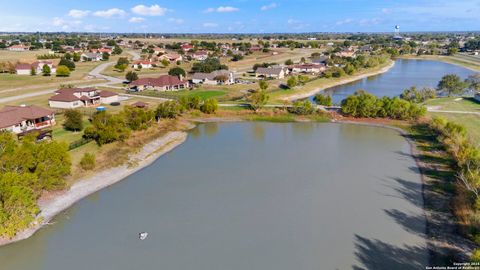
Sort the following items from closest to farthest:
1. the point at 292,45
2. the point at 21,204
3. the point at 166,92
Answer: the point at 21,204
the point at 166,92
the point at 292,45

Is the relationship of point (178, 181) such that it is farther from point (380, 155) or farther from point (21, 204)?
point (380, 155)

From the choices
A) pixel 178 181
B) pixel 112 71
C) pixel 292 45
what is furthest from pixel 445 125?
pixel 292 45

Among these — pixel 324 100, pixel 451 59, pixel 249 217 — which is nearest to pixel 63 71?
pixel 324 100

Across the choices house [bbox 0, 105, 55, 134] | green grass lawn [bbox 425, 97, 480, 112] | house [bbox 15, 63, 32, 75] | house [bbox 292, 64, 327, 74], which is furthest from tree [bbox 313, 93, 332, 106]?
house [bbox 15, 63, 32, 75]

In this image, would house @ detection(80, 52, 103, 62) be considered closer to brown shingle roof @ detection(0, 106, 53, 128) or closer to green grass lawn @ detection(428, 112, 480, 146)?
brown shingle roof @ detection(0, 106, 53, 128)

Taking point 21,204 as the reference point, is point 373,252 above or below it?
below

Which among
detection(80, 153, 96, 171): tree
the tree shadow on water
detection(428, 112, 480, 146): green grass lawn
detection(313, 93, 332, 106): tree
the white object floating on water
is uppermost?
detection(313, 93, 332, 106): tree

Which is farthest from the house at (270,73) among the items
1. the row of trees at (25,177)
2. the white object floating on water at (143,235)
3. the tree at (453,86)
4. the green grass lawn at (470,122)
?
the white object floating on water at (143,235)
